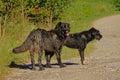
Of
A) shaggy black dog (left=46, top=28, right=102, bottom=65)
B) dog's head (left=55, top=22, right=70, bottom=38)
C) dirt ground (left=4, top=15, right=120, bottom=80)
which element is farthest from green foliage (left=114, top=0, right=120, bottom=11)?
dog's head (left=55, top=22, right=70, bottom=38)

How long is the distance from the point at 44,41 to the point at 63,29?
2.40 feet

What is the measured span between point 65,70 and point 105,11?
39265 millimetres

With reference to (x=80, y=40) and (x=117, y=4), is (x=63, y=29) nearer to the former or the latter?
(x=80, y=40)

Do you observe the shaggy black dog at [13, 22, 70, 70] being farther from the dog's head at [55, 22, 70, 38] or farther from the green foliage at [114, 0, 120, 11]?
the green foliage at [114, 0, 120, 11]

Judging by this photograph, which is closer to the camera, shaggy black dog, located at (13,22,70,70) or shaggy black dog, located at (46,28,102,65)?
shaggy black dog, located at (13,22,70,70)

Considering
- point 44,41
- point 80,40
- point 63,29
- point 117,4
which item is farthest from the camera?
point 117,4

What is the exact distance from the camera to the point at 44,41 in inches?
599

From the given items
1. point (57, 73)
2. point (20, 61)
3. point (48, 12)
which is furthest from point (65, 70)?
point (48, 12)

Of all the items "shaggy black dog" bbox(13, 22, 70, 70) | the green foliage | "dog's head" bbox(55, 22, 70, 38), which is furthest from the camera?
the green foliage

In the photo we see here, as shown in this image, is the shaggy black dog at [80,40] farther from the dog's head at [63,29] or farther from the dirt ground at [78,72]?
the dog's head at [63,29]

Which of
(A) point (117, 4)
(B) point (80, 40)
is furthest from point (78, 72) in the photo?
(A) point (117, 4)

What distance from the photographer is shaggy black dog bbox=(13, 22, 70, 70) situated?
1484cm

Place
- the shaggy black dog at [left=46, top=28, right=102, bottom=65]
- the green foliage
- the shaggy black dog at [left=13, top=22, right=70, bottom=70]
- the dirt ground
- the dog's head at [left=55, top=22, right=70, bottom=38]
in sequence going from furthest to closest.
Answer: the green foliage
the shaggy black dog at [left=46, top=28, right=102, bottom=65]
the dog's head at [left=55, top=22, right=70, bottom=38]
the shaggy black dog at [left=13, top=22, right=70, bottom=70]
the dirt ground

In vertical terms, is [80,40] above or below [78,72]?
above
